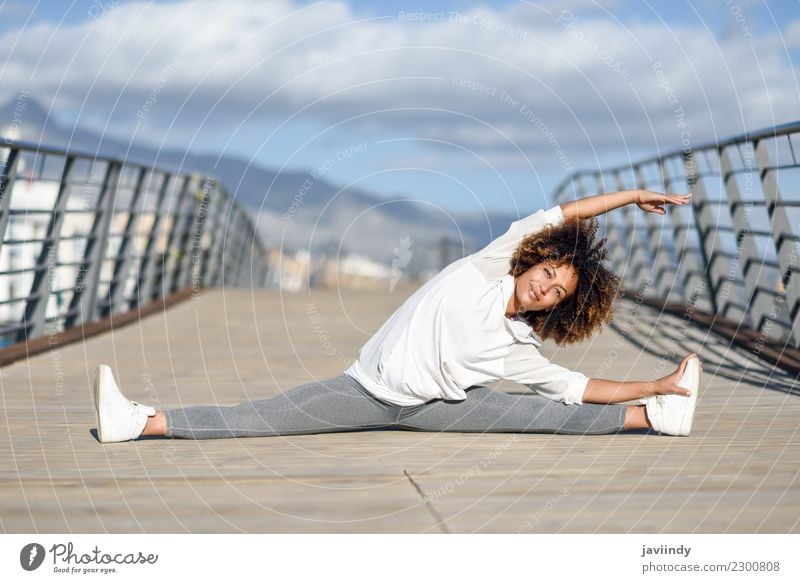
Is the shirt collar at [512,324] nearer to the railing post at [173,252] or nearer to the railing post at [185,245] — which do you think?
the railing post at [173,252]

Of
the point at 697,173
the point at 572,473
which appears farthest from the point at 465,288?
the point at 697,173

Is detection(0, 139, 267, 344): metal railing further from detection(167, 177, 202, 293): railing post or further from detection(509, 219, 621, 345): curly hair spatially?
A: detection(509, 219, 621, 345): curly hair

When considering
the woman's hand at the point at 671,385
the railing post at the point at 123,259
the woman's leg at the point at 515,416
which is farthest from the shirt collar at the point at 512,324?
the railing post at the point at 123,259

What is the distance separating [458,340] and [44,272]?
3.66m

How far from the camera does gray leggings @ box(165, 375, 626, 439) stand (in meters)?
3.57

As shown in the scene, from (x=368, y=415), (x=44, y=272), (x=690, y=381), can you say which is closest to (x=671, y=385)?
(x=690, y=381)

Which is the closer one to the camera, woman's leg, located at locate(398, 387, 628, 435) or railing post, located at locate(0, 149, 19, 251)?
woman's leg, located at locate(398, 387, 628, 435)

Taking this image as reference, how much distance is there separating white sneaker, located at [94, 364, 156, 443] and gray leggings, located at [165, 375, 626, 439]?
11 cm

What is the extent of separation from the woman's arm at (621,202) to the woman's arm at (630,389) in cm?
52

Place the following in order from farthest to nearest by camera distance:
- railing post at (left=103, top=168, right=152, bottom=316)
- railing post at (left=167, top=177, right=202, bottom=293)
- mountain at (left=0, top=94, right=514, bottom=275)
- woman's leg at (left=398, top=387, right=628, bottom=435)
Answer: railing post at (left=167, top=177, right=202, bottom=293) < railing post at (left=103, top=168, right=152, bottom=316) < mountain at (left=0, top=94, right=514, bottom=275) < woman's leg at (left=398, top=387, right=628, bottom=435)

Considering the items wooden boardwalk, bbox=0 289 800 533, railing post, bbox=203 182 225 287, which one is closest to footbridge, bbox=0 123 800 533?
wooden boardwalk, bbox=0 289 800 533
